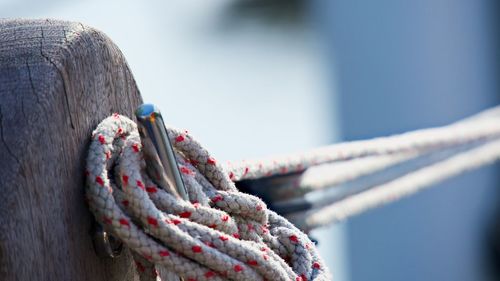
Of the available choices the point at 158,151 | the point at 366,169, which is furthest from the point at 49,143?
the point at 366,169

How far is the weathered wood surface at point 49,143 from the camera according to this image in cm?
82

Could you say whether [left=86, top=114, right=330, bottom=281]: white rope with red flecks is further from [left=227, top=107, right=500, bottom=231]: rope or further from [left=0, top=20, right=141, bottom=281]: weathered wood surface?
[left=227, top=107, right=500, bottom=231]: rope

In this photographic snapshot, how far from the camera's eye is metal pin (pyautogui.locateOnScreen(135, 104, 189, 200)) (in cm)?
86

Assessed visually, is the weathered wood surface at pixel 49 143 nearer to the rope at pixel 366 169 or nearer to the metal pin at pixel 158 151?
the metal pin at pixel 158 151

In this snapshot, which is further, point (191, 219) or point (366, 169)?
point (366, 169)

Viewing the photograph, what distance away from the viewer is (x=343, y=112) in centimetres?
459

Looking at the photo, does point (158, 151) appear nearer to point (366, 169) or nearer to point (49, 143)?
point (49, 143)

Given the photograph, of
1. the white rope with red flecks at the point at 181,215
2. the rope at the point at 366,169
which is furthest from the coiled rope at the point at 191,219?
the rope at the point at 366,169

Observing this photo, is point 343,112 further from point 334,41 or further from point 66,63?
point 66,63

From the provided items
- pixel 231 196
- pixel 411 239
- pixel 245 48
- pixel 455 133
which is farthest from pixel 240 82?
pixel 231 196

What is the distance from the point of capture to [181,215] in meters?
0.89

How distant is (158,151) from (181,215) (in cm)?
5

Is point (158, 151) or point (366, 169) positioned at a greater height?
point (158, 151)

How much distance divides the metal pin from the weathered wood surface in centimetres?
5
